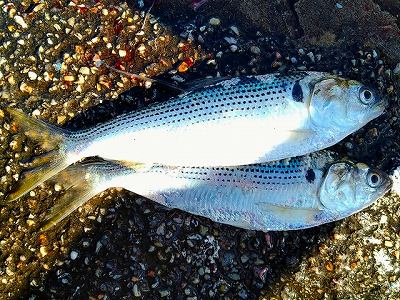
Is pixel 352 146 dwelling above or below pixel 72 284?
above

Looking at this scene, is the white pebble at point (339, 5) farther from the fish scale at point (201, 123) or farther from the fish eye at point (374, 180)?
the fish eye at point (374, 180)

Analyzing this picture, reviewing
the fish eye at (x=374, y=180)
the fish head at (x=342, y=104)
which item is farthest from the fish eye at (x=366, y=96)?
the fish eye at (x=374, y=180)

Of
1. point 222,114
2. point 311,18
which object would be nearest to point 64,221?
point 222,114

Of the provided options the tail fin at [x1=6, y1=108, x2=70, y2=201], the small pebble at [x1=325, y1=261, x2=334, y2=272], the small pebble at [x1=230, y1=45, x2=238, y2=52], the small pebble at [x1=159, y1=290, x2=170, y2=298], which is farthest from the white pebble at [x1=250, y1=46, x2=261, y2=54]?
the small pebble at [x1=159, y1=290, x2=170, y2=298]

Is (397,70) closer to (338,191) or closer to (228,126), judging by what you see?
(338,191)

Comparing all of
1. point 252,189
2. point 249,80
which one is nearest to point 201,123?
point 249,80

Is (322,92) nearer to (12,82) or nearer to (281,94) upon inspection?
(281,94)
